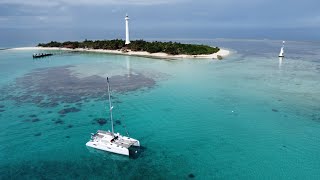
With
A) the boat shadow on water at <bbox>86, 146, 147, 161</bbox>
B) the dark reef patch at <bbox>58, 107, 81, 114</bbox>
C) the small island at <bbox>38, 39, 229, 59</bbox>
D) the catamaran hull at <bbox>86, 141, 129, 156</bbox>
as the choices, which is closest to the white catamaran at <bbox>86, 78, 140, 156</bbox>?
the catamaran hull at <bbox>86, 141, 129, 156</bbox>

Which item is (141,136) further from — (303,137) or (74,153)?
(303,137)

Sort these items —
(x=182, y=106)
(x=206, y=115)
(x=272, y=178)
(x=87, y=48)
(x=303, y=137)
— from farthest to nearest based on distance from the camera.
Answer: (x=87, y=48) < (x=182, y=106) < (x=206, y=115) < (x=303, y=137) < (x=272, y=178)

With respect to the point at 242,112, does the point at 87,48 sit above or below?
above

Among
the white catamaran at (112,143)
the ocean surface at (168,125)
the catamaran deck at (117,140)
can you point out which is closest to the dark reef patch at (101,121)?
the ocean surface at (168,125)

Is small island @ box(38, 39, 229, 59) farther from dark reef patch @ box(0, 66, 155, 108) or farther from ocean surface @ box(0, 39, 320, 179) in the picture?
dark reef patch @ box(0, 66, 155, 108)

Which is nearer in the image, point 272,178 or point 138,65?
point 272,178

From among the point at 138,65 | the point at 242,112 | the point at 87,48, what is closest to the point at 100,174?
the point at 242,112

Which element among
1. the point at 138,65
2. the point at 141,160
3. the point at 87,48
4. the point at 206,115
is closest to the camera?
the point at 141,160
